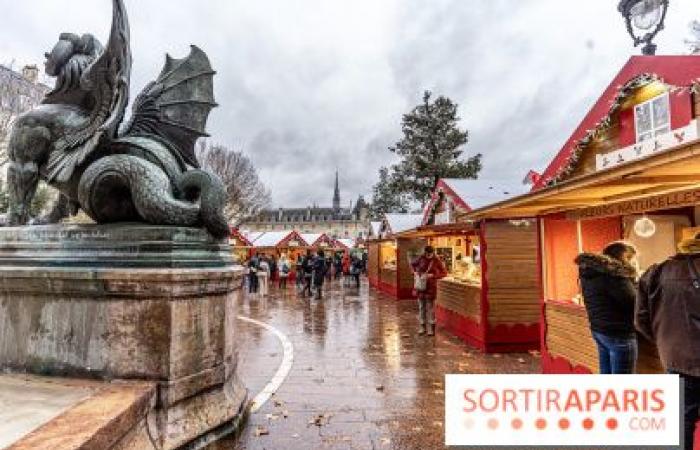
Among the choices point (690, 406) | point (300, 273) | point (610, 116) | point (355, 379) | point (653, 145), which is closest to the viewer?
point (690, 406)

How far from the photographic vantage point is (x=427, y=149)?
40000 mm

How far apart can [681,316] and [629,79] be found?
6144 millimetres

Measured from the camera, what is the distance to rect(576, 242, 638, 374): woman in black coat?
443 cm

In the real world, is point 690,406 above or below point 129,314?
below

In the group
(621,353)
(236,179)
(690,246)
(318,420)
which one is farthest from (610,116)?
(236,179)

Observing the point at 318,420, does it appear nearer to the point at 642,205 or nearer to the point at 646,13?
the point at 642,205

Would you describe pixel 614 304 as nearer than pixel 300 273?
Yes

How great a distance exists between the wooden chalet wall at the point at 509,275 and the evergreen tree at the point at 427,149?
1187 inches

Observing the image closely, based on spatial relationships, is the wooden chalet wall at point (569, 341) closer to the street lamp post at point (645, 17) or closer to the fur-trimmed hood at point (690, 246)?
the fur-trimmed hood at point (690, 246)

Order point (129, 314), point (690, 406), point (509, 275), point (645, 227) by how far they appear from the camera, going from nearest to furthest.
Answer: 1. point (690, 406)
2. point (129, 314)
3. point (645, 227)
4. point (509, 275)

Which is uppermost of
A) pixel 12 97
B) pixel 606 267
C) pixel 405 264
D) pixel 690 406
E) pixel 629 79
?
pixel 12 97

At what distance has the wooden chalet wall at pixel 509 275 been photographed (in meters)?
9.23

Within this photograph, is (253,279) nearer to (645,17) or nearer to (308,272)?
(308,272)

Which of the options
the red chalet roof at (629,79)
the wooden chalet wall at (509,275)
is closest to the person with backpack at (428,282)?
the wooden chalet wall at (509,275)
